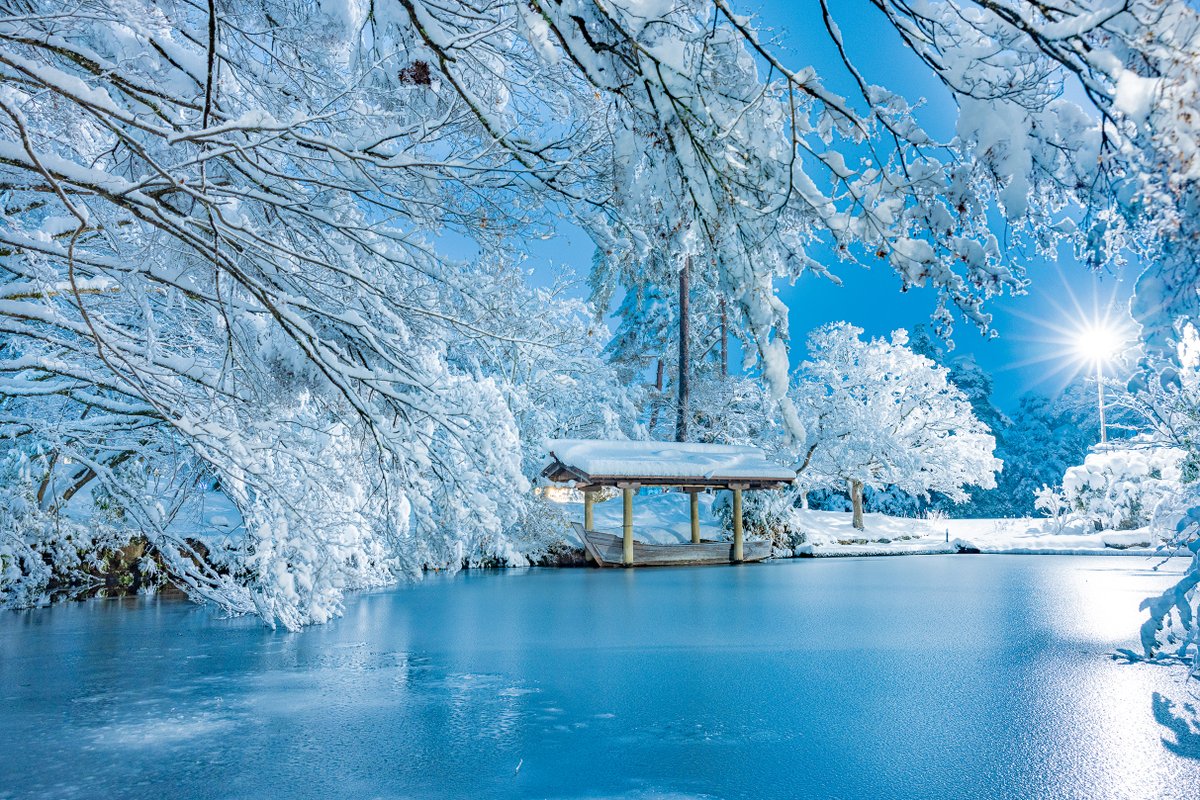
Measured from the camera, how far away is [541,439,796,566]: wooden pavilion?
19234 millimetres

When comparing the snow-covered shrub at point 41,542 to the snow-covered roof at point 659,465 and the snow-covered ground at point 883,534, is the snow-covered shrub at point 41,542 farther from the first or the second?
the snow-covered ground at point 883,534

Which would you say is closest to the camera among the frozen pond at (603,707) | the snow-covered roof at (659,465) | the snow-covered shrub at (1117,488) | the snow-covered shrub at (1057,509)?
the frozen pond at (603,707)

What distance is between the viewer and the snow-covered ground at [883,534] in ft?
75.7

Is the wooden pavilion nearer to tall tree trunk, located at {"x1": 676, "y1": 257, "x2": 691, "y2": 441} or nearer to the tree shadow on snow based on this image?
tall tree trunk, located at {"x1": 676, "y1": 257, "x2": 691, "y2": 441}

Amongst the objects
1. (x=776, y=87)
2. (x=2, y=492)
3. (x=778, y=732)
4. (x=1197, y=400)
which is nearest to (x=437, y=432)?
(x=778, y=732)

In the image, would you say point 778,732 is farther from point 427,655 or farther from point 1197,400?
point 1197,400

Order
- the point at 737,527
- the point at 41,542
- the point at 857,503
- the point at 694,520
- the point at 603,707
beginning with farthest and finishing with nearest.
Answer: the point at 857,503 < the point at 694,520 < the point at 737,527 < the point at 41,542 < the point at 603,707

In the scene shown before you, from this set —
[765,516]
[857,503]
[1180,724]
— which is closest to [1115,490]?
[857,503]

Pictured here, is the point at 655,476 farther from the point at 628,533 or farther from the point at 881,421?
the point at 881,421

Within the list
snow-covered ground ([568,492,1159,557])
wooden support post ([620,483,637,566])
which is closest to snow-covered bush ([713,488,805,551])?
snow-covered ground ([568,492,1159,557])

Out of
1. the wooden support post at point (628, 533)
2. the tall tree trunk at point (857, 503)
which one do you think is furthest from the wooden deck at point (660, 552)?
the tall tree trunk at point (857, 503)

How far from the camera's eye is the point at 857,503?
101 feet

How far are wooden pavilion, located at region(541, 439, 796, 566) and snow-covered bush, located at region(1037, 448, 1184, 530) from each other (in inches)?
451

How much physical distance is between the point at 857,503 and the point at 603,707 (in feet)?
91.3
